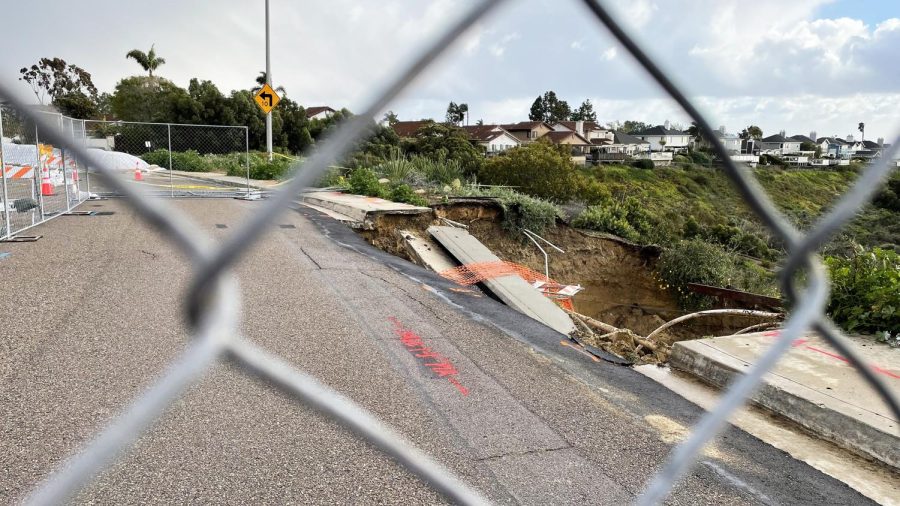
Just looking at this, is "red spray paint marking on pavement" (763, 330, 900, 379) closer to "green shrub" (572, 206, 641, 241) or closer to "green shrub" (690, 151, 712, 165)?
"green shrub" (690, 151, 712, 165)

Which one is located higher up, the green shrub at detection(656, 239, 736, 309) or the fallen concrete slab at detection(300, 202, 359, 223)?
the fallen concrete slab at detection(300, 202, 359, 223)

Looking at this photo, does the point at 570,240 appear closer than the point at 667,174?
Yes

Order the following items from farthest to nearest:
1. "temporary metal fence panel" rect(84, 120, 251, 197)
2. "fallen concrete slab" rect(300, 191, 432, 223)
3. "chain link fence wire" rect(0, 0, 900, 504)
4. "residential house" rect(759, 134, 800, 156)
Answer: "temporary metal fence panel" rect(84, 120, 251, 197), "fallen concrete slab" rect(300, 191, 432, 223), "residential house" rect(759, 134, 800, 156), "chain link fence wire" rect(0, 0, 900, 504)

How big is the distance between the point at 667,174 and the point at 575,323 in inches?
1646

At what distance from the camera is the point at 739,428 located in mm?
3980

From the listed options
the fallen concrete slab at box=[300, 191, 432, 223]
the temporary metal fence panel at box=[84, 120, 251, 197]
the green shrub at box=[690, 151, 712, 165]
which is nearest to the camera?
the green shrub at box=[690, 151, 712, 165]

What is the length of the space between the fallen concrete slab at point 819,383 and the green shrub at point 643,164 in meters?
49.1

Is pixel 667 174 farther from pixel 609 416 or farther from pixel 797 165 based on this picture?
pixel 609 416

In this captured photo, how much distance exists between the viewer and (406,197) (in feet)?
44.3

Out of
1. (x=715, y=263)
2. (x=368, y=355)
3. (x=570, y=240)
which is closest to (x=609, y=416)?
(x=368, y=355)

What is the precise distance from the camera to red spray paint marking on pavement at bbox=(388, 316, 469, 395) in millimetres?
4459

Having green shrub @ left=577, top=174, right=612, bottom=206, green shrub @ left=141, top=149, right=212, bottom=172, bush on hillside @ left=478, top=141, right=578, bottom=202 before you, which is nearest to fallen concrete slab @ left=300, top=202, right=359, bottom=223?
bush on hillside @ left=478, top=141, right=578, bottom=202

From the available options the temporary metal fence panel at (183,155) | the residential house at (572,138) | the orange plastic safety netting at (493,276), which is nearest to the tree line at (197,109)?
the temporary metal fence panel at (183,155)

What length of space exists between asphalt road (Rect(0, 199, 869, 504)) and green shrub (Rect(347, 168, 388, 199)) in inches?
299
